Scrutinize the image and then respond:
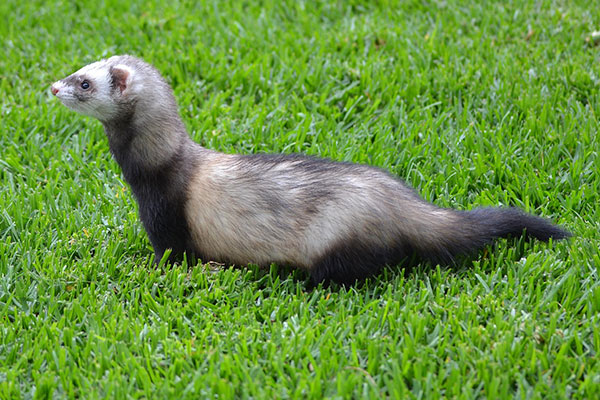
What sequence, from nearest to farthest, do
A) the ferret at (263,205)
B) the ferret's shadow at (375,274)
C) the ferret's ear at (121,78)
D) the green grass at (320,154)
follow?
1. the green grass at (320,154)
2. the ferret at (263,205)
3. the ferret's shadow at (375,274)
4. the ferret's ear at (121,78)

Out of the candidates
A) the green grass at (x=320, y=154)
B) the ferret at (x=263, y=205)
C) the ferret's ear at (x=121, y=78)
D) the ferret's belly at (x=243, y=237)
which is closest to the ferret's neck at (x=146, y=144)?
the ferret at (x=263, y=205)

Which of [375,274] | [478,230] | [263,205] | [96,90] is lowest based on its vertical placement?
[375,274]

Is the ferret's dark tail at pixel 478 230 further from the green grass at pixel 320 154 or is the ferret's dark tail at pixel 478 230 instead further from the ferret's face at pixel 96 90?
the ferret's face at pixel 96 90

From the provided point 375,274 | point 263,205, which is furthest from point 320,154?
point 375,274

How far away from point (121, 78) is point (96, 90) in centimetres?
15

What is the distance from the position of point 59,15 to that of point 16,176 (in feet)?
8.59

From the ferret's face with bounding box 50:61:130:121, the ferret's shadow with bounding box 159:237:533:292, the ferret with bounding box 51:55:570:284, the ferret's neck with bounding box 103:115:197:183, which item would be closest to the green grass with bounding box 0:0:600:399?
the ferret's shadow with bounding box 159:237:533:292

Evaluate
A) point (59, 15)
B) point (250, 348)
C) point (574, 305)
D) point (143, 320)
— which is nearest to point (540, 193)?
point (574, 305)

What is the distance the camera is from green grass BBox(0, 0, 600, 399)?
3.26 metres

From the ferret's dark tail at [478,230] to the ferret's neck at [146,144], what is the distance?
4.50 ft

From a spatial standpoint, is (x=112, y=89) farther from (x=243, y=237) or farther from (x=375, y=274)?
(x=375, y=274)

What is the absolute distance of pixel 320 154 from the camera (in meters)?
5.14

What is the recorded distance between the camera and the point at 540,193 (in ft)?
14.9

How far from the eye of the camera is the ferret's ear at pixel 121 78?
13.2ft
